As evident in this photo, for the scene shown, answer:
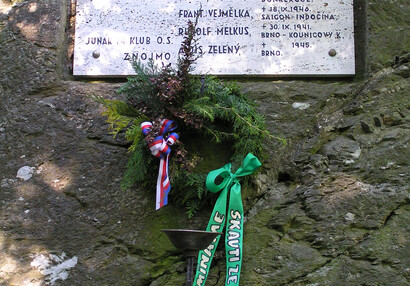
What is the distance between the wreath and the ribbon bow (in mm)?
26

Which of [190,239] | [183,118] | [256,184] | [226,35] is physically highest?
[226,35]

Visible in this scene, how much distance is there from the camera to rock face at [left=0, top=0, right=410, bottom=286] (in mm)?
2889

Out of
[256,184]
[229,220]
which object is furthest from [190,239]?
[256,184]

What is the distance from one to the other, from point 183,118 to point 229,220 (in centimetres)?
65

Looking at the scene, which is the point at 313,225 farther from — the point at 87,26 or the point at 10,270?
the point at 87,26

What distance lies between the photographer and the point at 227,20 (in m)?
3.51

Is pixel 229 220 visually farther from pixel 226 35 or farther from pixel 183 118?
pixel 226 35

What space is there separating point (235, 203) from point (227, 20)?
1338 millimetres

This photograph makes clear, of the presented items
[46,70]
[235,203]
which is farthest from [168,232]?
[46,70]

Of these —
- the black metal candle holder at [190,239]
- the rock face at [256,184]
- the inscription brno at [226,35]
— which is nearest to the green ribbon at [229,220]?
the rock face at [256,184]

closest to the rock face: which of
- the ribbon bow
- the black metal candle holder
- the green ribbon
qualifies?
the green ribbon

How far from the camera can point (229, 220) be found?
9.61 feet

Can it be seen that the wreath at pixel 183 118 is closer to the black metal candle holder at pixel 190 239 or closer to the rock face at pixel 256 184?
the rock face at pixel 256 184

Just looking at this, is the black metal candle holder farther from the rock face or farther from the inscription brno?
the inscription brno
